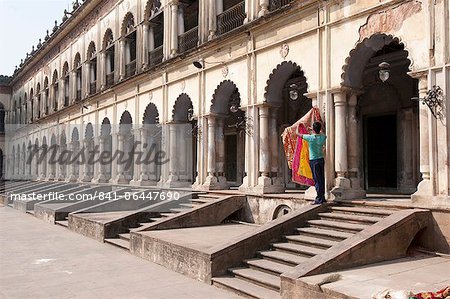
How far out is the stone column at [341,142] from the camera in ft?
35.1

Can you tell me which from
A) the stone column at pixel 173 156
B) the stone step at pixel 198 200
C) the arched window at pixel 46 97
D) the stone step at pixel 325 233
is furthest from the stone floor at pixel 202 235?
the arched window at pixel 46 97

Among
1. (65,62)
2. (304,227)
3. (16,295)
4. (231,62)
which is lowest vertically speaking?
(16,295)

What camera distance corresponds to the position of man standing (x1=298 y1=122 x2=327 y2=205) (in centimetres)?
1031

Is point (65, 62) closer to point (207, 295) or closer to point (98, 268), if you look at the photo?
point (98, 268)

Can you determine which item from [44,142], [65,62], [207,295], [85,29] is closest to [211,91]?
[207,295]

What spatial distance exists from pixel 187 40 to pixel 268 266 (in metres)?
11.6

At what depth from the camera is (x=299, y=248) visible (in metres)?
8.55

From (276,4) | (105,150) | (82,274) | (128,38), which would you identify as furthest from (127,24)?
(82,274)

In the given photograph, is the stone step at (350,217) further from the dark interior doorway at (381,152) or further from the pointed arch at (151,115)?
the pointed arch at (151,115)

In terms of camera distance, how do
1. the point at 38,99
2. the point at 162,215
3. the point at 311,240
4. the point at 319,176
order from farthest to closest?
the point at 38,99 → the point at 162,215 → the point at 319,176 → the point at 311,240

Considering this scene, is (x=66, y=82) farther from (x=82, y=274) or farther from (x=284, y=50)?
(x=82, y=274)

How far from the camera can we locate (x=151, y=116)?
20312 millimetres

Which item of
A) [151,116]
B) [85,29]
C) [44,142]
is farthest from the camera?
[44,142]

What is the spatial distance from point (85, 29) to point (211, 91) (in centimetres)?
1558
